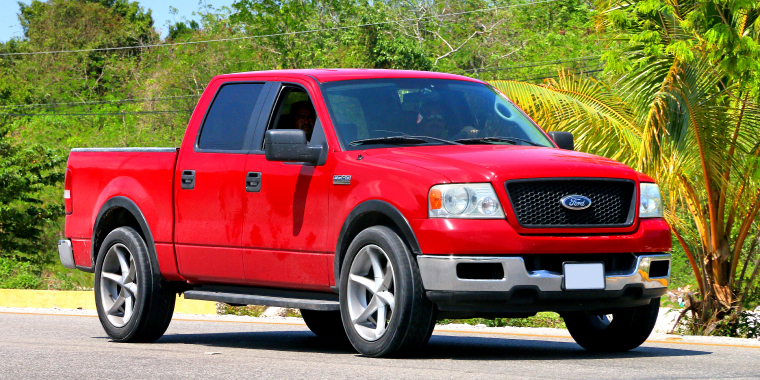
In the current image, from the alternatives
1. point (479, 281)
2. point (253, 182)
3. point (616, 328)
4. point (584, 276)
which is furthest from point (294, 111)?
point (616, 328)

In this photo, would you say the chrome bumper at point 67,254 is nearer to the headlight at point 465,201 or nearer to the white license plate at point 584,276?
the headlight at point 465,201

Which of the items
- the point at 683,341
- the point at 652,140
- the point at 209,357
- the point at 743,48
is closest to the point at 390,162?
the point at 209,357

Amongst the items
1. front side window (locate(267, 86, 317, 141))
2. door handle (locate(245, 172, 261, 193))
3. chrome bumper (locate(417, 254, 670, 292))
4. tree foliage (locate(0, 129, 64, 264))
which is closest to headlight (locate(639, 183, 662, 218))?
chrome bumper (locate(417, 254, 670, 292))

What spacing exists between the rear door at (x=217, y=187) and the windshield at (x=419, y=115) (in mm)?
825

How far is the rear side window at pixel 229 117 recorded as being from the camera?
8195 millimetres

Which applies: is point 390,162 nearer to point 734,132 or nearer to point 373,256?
point 373,256

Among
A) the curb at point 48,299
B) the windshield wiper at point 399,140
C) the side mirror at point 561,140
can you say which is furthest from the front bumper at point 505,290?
the curb at point 48,299

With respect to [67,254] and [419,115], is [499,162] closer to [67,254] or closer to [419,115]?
[419,115]

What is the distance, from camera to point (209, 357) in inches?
295

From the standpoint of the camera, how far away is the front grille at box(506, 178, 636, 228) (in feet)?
21.3

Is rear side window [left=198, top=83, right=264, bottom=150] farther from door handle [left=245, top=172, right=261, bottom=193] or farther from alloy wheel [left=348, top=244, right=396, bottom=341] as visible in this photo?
Result: alloy wheel [left=348, top=244, right=396, bottom=341]

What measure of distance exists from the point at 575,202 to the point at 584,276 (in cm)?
45

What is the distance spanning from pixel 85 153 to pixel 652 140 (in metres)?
5.96

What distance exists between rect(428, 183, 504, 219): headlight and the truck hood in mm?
53
